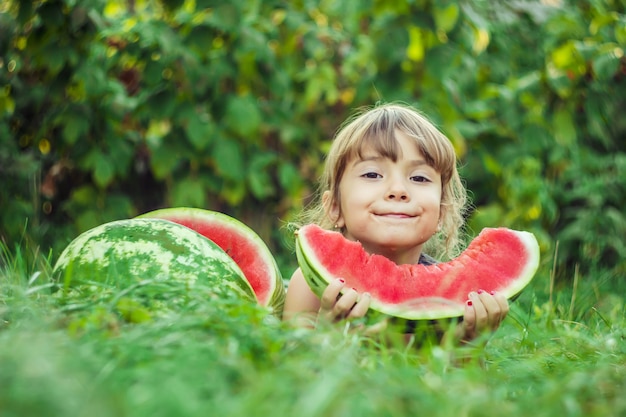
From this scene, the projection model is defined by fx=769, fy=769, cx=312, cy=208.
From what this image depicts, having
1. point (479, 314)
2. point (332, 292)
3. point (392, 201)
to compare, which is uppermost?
point (392, 201)

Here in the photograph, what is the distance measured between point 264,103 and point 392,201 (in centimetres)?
261

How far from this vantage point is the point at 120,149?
4457mm

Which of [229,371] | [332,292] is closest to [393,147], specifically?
[332,292]

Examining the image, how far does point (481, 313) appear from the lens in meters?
2.20

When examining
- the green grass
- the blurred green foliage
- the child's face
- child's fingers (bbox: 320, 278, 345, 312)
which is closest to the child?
the child's face

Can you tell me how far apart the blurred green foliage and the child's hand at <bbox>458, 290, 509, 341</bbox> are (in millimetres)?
1973

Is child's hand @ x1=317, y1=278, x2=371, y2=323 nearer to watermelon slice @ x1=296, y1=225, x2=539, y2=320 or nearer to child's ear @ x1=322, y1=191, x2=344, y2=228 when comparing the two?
watermelon slice @ x1=296, y1=225, x2=539, y2=320

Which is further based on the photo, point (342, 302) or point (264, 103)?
point (264, 103)

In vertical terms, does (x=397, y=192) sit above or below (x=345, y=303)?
above

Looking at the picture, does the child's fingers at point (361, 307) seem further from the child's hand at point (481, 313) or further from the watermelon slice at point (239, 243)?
the watermelon slice at point (239, 243)

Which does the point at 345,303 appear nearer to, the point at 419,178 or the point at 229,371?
the point at 419,178

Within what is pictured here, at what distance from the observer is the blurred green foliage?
4219 mm

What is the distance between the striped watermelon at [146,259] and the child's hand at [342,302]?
10.3 inches

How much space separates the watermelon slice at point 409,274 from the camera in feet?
7.36
